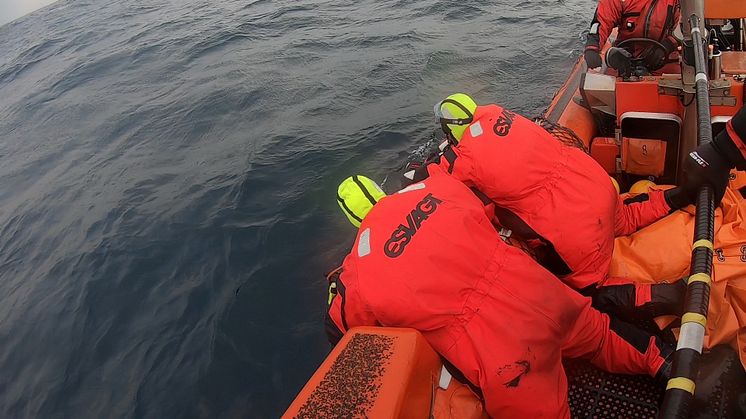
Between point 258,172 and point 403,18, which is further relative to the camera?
point 403,18

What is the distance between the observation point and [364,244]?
203 cm

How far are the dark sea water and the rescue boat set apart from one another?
6.05 feet

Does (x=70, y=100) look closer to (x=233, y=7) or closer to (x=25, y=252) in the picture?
(x=25, y=252)

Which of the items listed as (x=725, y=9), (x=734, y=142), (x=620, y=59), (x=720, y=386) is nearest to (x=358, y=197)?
(x=734, y=142)

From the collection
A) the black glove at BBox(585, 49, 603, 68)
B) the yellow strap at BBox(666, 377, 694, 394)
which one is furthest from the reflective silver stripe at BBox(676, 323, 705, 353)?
the black glove at BBox(585, 49, 603, 68)

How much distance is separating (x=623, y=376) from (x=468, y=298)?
3.42 ft

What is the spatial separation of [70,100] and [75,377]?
23.4 ft

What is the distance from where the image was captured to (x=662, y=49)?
4.08 m

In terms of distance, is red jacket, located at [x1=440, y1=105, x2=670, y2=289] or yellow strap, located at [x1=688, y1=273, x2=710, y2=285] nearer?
yellow strap, located at [x1=688, y1=273, x2=710, y2=285]

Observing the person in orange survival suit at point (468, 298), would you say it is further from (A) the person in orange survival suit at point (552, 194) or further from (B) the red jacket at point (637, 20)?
(B) the red jacket at point (637, 20)

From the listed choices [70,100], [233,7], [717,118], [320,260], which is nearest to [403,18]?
[233,7]

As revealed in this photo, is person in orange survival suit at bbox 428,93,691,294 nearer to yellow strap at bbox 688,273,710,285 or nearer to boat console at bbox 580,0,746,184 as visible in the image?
yellow strap at bbox 688,273,710,285

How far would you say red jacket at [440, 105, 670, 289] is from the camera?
2.47 meters

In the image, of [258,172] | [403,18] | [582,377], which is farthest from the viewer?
[403,18]
